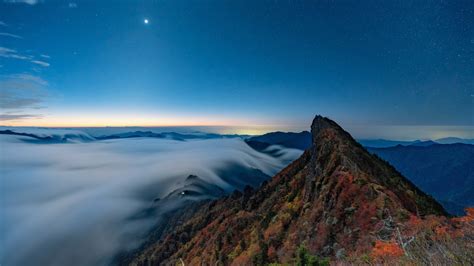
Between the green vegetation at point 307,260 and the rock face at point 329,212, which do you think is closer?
the green vegetation at point 307,260

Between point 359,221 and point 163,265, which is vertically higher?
point 359,221

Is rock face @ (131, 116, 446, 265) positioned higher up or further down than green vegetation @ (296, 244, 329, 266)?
further down

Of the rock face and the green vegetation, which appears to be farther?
the rock face

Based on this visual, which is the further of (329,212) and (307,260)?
(329,212)

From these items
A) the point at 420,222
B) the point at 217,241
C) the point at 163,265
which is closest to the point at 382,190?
the point at 420,222

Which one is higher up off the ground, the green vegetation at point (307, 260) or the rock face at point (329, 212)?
the green vegetation at point (307, 260)

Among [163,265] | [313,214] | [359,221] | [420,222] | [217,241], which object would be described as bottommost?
[163,265]

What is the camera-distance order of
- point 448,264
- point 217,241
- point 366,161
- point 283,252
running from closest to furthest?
point 448,264, point 283,252, point 366,161, point 217,241

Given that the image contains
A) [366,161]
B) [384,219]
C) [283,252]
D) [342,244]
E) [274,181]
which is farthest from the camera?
[274,181]

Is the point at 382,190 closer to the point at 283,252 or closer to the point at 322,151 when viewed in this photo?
the point at 283,252

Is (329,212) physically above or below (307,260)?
below

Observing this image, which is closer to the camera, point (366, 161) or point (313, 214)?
point (313, 214)

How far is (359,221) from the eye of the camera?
28406 mm

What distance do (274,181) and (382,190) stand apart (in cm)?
5132
